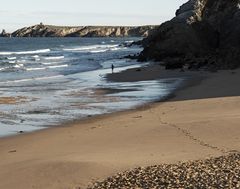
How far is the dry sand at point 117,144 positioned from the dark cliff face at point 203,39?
16883mm

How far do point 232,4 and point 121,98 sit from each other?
958 inches

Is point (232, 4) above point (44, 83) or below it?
above

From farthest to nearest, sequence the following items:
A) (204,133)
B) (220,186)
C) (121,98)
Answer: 1. (121,98)
2. (204,133)
3. (220,186)

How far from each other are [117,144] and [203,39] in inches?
1261

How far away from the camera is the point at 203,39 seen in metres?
42.2

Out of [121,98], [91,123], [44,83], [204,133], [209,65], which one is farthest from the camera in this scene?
[209,65]

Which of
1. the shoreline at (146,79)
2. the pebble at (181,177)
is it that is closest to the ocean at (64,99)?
the shoreline at (146,79)

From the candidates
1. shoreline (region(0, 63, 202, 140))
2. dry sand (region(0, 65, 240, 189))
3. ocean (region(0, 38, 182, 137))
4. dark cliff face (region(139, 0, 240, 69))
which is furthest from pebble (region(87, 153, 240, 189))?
dark cliff face (region(139, 0, 240, 69))

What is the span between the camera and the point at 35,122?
1570 centimetres

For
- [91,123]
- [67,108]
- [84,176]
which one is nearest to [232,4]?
[67,108]

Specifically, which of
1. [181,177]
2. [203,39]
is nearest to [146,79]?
[203,39]

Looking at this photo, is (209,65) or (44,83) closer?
(44,83)

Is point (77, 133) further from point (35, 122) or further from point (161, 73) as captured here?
point (161, 73)

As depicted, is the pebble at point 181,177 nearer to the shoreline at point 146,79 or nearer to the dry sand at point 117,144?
the dry sand at point 117,144
